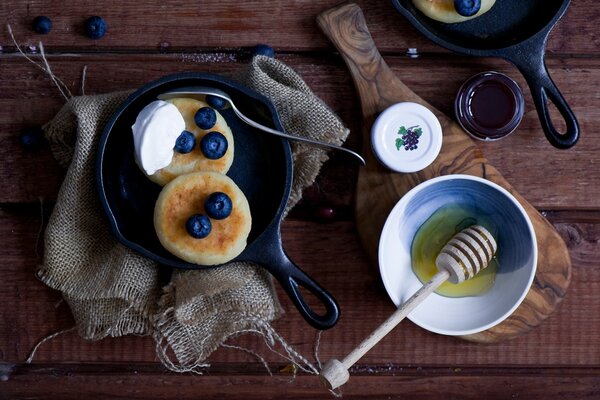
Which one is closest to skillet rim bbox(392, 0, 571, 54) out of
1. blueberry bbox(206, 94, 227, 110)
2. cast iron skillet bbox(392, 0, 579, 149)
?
cast iron skillet bbox(392, 0, 579, 149)

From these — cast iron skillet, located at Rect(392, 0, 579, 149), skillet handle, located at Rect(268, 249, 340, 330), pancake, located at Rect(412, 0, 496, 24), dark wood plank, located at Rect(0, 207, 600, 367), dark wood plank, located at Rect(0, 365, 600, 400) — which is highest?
pancake, located at Rect(412, 0, 496, 24)

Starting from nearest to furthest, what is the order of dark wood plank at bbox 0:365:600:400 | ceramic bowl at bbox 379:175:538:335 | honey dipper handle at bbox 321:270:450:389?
honey dipper handle at bbox 321:270:450:389, ceramic bowl at bbox 379:175:538:335, dark wood plank at bbox 0:365:600:400

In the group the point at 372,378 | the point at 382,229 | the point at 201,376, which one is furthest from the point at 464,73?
the point at 201,376

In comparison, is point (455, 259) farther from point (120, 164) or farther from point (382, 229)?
point (120, 164)

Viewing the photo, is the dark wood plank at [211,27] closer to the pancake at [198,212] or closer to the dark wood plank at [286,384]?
the pancake at [198,212]

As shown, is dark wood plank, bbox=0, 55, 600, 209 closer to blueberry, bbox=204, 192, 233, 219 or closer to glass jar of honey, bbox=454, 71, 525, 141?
glass jar of honey, bbox=454, 71, 525, 141

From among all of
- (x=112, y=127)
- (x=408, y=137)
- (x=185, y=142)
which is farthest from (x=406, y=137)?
(x=112, y=127)
